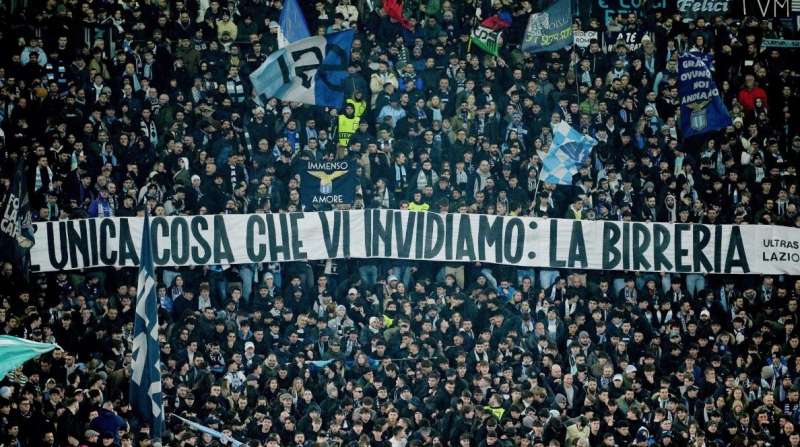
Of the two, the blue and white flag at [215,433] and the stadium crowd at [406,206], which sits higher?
the stadium crowd at [406,206]

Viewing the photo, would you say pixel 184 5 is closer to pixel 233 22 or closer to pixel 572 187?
pixel 233 22

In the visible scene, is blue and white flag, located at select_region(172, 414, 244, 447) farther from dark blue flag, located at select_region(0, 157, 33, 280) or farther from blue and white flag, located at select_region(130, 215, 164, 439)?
dark blue flag, located at select_region(0, 157, 33, 280)

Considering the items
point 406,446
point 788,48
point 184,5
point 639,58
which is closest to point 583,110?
point 639,58

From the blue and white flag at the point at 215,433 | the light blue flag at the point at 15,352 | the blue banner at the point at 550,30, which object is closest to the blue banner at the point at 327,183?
the blue banner at the point at 550,30

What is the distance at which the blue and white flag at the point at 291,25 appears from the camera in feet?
107

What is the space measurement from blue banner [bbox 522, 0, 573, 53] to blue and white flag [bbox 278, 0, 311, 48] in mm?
3959

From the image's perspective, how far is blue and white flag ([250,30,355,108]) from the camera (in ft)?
104

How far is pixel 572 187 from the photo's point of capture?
3061 centimetres

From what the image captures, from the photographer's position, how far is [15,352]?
21703mm

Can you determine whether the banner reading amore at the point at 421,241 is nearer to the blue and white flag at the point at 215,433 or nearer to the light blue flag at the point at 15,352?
the blue and white flag at the point at 215,433

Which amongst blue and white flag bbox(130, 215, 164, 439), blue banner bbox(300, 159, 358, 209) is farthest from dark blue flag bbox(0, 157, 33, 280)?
blue banner bbox(300, 159, 358, 209)

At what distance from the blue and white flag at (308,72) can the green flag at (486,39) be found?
8.11 feet

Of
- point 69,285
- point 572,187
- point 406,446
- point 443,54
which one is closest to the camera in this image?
point 406,446

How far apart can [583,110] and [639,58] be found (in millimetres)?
1722
